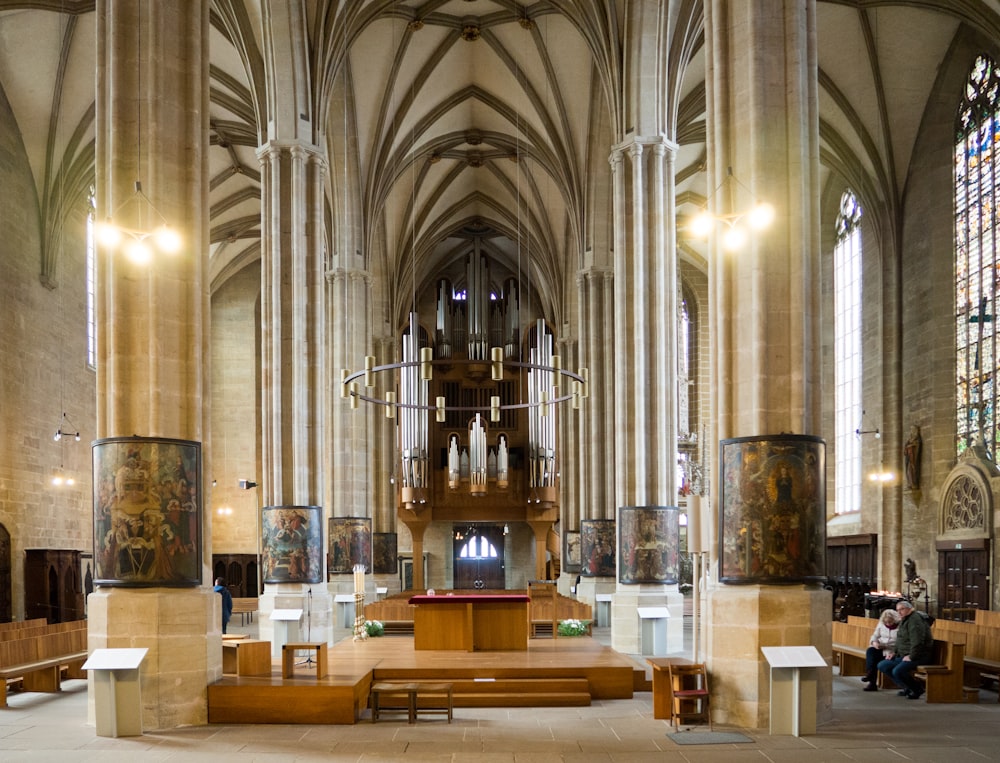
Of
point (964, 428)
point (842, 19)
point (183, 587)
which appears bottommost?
point (183, 587)

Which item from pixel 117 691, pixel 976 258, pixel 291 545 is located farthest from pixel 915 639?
pixel 976 258

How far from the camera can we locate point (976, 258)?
2330cm

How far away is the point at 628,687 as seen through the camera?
526 inches

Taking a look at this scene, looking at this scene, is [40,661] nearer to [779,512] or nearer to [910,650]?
[779,512]

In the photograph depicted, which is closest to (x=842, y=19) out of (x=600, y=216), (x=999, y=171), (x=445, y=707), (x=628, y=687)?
(x=999, y=171)

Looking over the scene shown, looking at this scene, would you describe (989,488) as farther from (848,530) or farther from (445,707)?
(445,707)

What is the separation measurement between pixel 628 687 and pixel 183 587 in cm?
569

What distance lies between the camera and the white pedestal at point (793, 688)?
1069cm

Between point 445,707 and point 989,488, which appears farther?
point 989,488

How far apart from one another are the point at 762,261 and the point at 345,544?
16.9 meters

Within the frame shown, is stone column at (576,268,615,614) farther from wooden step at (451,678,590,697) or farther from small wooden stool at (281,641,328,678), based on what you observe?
small wooden stool at (281,641,328,678)

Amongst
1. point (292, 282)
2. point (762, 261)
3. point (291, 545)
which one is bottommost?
Answer: point (291, 545)

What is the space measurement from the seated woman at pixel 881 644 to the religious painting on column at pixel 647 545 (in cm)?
466

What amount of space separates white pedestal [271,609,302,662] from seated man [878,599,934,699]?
32.2 ft
